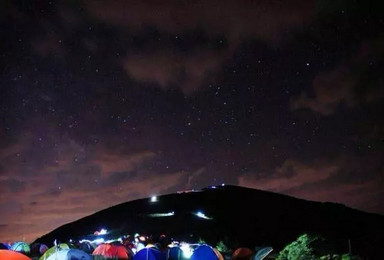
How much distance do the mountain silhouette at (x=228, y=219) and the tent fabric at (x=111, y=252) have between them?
31.2 meters

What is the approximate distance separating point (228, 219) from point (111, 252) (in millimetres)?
61941

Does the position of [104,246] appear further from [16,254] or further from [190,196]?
[190,196]

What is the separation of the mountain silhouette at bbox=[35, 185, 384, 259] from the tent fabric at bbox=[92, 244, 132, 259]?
31164 millimetres

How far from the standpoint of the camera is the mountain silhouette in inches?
2697

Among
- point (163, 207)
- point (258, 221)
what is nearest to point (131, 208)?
point (163, 207)

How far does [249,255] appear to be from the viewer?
2725 cm

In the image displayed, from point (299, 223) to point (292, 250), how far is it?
200 feet

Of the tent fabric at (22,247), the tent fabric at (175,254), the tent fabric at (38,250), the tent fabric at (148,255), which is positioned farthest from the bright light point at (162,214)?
the tent fabric at (148,255)

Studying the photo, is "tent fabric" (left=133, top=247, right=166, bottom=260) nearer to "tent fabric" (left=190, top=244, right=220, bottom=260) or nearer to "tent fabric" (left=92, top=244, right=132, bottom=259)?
"tent fabric" (left=190, top=244, right=220, bottom=260)

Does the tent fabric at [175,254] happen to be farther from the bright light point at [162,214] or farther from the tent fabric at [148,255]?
the bright light point at [162,214]

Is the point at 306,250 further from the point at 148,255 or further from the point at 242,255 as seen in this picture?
the point at 148,255

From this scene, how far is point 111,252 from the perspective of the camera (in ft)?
84.3

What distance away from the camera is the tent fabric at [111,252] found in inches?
1001

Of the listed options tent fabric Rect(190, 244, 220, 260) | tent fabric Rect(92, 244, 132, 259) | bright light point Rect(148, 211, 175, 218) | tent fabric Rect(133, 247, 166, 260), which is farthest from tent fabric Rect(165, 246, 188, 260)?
bright light point Rect(148, 211, 175, 218)
